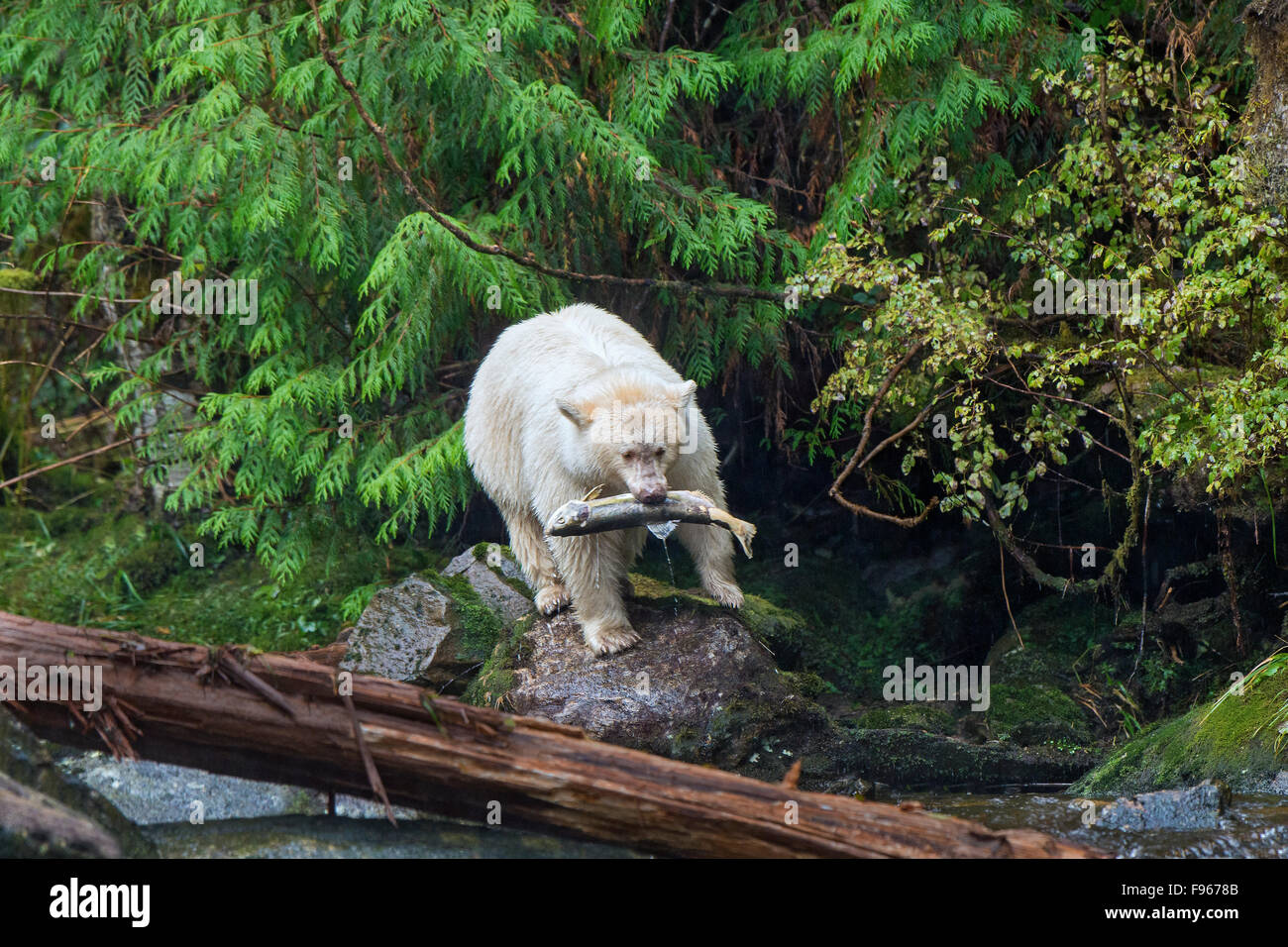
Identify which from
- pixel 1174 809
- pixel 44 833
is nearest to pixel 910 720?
pixel 1174 809

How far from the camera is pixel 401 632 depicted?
6.82 meters

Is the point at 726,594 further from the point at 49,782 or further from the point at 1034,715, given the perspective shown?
the point at 49,782

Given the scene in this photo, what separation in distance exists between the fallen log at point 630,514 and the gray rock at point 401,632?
4.93ft

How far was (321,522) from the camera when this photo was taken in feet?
28.0

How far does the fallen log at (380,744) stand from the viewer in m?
4.10

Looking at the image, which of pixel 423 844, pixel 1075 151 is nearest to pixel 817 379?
pixel 1075 151

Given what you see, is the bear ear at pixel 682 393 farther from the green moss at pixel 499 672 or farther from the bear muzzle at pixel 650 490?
the green moss at pixel 499 672

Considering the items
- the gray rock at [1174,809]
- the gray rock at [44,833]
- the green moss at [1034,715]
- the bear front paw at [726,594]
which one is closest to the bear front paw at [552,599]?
the bear front paw at [726,594]

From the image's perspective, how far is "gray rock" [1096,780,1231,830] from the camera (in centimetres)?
482

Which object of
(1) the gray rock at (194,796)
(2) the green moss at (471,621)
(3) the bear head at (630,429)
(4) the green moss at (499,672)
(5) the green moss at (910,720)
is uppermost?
(3) the bear head at (630,429)

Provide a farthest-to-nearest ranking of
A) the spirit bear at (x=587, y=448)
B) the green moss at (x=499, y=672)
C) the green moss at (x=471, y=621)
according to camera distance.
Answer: the green moss at (x=471, y=621), the green moss at (x=499, y=672), the spirit bear at (x=587, y=448)

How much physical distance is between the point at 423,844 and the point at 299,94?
5001 millimetres

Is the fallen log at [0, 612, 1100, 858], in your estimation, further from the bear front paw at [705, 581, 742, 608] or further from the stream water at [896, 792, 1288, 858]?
the bear front paw at [705, 581, 742, 608]
